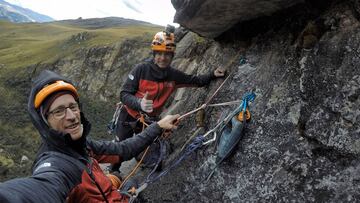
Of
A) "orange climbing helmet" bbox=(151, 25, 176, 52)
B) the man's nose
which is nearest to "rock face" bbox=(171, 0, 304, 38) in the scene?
"orange climbing helmet" bbox=(151, 25, 176, 52)

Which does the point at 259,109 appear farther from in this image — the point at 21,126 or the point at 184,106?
the point at 21,126

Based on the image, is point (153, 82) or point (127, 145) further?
point (153, 82)

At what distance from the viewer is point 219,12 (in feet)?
23.9

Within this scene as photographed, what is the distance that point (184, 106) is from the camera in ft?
31.3

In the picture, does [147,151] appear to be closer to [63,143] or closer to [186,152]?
[186,152]

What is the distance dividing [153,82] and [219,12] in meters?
2.41

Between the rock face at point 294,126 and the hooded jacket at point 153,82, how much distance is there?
161cm

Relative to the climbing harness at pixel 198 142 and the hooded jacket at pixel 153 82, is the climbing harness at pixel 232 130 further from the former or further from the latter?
the hooded jacket at pixel 153 82

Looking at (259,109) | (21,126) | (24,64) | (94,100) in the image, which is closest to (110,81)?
(94,100)

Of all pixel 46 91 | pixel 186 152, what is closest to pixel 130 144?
pixel 186 152

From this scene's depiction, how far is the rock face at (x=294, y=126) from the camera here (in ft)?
17.6

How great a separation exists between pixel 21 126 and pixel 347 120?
44.6 m

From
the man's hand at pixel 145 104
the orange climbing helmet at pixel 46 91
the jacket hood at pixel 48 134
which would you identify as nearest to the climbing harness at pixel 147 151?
the man's hand at pixel 145 104

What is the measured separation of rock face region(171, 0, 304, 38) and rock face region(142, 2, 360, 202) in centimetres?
45
